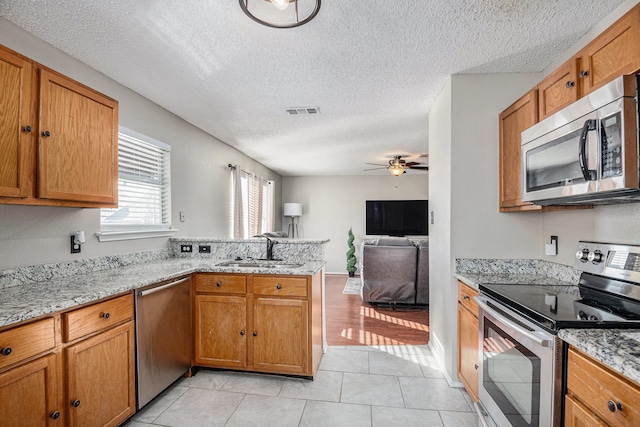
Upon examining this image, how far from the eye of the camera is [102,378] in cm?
171

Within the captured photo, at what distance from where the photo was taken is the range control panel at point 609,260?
1.46m

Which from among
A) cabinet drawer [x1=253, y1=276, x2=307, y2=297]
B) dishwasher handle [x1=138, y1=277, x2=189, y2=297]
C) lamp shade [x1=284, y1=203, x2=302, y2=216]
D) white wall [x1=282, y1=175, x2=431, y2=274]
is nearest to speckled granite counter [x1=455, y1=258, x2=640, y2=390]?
cabinet drawer [x1=253, y1=276, x2=307, y2=297]

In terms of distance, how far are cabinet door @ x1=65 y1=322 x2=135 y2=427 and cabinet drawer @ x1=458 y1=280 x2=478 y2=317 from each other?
7.06ft

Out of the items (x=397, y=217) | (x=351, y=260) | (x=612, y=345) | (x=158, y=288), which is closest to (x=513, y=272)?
(x=612, y=345)

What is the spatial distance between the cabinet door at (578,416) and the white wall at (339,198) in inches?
246

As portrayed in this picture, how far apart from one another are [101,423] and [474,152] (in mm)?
2920

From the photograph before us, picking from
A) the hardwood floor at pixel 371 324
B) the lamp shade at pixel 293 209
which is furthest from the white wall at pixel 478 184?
the lamp shade at pixel 293 209

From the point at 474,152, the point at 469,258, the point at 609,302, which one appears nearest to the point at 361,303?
the point at 469,258

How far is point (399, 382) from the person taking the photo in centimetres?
246

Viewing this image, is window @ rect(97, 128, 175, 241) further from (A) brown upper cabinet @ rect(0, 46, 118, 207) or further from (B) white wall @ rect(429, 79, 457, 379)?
(B) white wall @ rect(429, 79, 457, 379)

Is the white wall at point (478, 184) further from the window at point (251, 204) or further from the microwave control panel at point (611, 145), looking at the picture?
the window at point (251, 204)

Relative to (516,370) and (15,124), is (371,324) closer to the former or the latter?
(516,370)

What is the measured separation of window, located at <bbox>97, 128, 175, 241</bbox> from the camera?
262 cm

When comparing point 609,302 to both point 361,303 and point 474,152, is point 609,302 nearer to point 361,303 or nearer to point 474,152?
point 474,152
